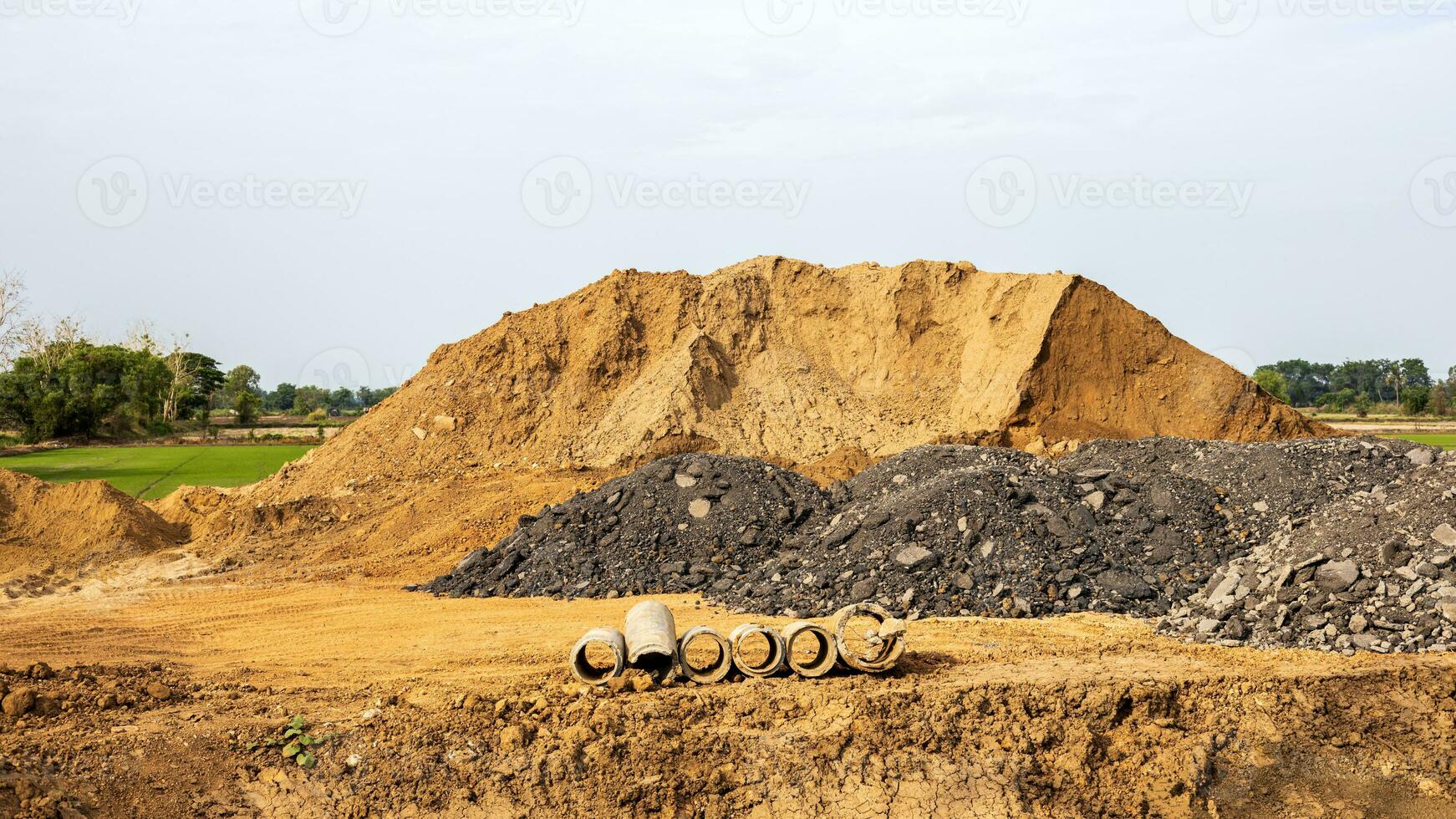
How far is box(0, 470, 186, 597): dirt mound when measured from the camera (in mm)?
15781

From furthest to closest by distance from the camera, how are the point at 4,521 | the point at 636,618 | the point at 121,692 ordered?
the point at 4,521 < the point at 636,618 < the point at 121,692

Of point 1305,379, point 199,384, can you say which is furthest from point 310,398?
point 1305,379

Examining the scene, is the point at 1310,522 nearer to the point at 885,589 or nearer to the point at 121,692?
the point at 885,589

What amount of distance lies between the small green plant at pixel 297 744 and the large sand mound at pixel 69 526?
10.8m

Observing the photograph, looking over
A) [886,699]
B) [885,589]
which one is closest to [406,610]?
[885,589]

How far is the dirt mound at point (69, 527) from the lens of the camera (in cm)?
1578

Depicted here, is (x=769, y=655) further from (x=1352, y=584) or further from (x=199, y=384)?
(x=199, y=384)

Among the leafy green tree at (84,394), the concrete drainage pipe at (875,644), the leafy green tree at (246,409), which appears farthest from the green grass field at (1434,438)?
the leafy green tree at (246,409)

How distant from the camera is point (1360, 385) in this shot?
94.9 meters

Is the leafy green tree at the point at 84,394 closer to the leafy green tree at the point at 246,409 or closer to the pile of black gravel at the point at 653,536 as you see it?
the leafy green tree at the point at 246,409

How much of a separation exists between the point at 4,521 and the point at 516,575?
9268 millimetres

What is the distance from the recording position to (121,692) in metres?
7.50

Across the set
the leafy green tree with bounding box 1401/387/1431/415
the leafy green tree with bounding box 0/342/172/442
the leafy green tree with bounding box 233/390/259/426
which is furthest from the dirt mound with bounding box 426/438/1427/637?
the leafy green tree with bounding box 1401/387/1431/415

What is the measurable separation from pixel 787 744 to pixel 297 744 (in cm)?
309
